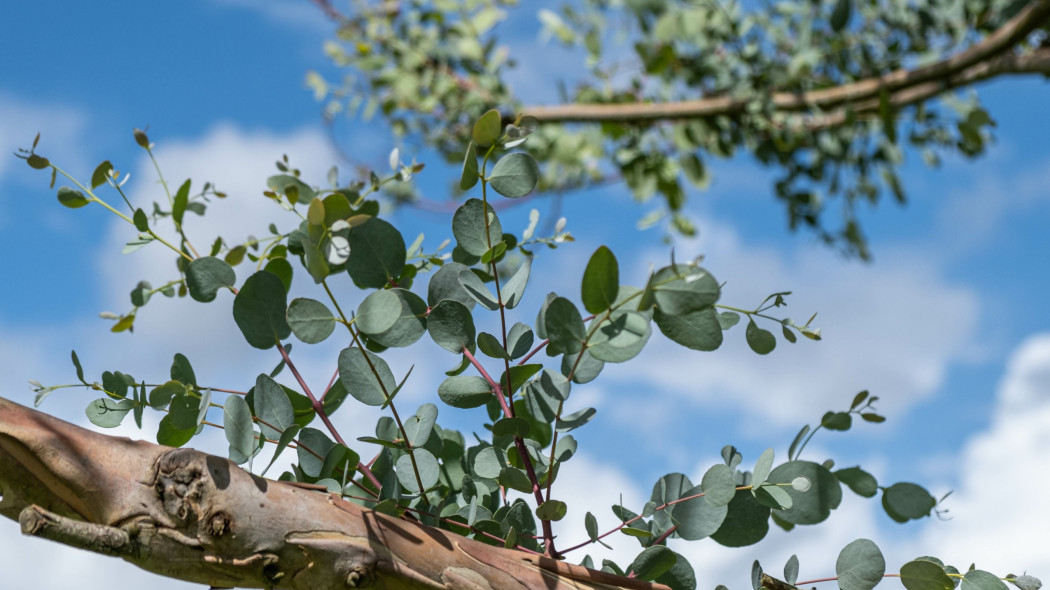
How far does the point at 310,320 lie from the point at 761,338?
→ 10.0 inches

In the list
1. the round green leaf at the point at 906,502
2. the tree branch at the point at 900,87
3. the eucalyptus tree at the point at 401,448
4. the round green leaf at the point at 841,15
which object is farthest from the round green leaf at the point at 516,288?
the round green leaf at the point at 841,15

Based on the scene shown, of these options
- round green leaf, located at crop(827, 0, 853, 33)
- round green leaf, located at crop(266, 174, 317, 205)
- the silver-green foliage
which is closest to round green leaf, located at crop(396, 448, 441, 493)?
the silver-green foliage

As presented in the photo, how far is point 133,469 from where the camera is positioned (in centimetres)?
36

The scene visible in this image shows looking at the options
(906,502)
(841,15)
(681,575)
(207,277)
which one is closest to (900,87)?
(841,15)

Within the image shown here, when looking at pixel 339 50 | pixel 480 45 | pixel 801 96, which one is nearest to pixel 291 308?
pixel 801 96

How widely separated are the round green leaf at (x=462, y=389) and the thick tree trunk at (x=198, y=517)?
0.09 metres

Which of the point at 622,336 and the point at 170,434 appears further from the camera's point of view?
the point at 170,434

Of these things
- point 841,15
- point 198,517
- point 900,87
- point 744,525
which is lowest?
point 198,517

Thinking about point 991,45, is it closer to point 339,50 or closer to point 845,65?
point 845,65

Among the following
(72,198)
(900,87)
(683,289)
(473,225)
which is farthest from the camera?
(900,87)

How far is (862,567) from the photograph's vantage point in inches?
18.3

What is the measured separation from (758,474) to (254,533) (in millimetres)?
276

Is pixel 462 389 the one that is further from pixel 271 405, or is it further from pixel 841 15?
pixel 841 15

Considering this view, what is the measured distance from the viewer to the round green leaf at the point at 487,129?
15.7 inches
